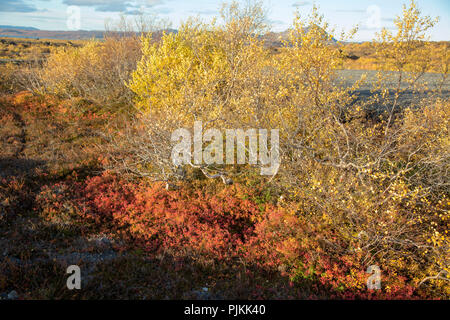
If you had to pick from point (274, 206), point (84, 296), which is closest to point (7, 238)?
point (84, 296)

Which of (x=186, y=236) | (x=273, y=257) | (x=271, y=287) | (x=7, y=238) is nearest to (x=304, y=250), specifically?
(x=273, y=257)

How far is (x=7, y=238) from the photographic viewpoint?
7707 mm

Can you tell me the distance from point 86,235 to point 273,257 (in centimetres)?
652

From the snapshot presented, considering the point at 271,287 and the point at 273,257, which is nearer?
the point at 271,287

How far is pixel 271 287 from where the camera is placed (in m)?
6.55

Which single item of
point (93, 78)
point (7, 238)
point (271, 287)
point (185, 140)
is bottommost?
point (271, 287)

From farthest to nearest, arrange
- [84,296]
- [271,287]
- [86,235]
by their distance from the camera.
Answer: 1. [86,235]
2. [271,287]
3. [84,296]

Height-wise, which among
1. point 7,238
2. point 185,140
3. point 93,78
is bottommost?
point 7,238

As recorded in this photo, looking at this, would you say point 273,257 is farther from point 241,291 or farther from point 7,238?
point 7,238
